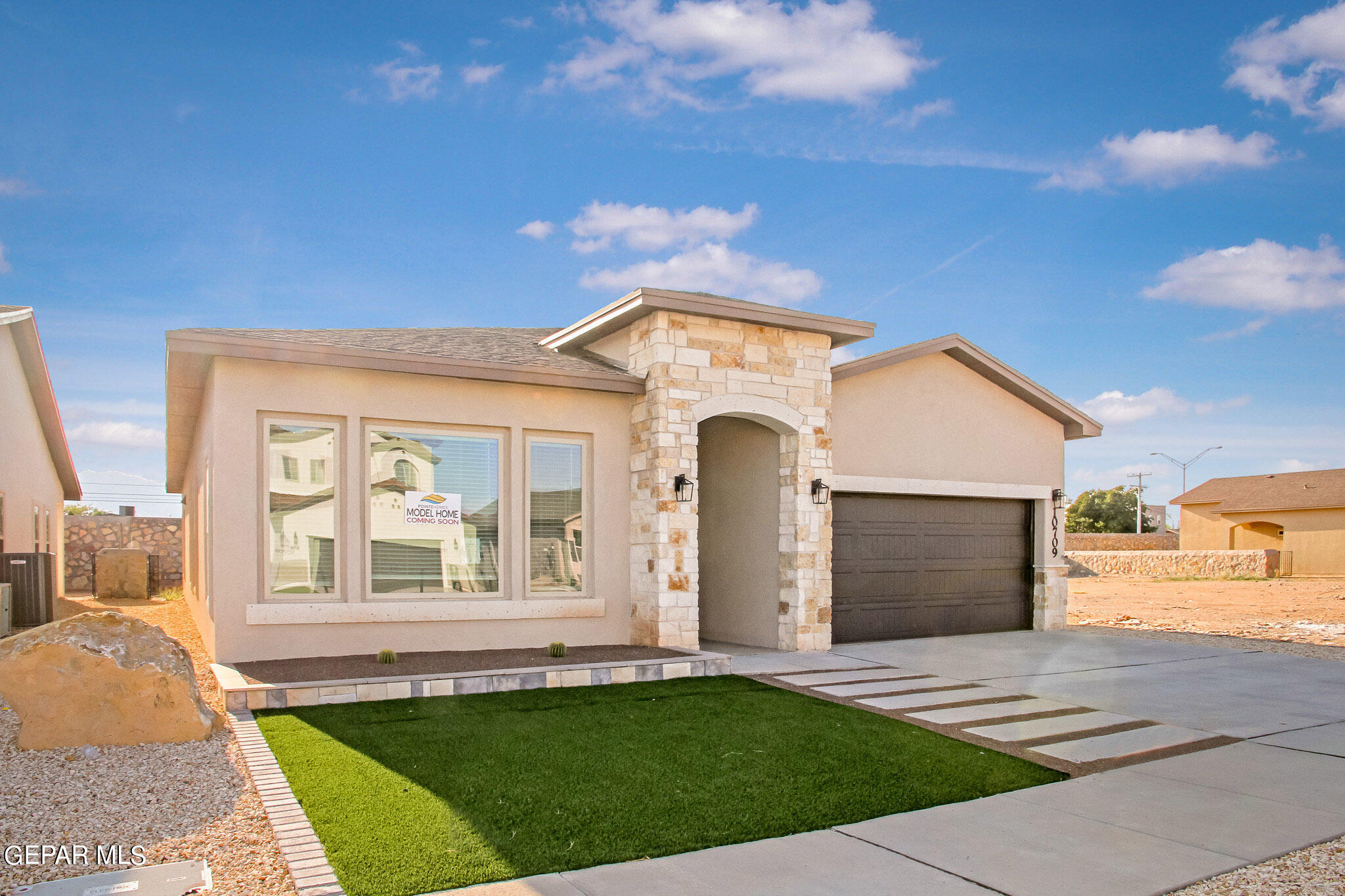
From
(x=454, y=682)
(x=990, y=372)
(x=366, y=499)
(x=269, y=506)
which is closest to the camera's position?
(x=454, y=682)

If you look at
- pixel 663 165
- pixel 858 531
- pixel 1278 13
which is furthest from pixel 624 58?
pixel 1278 13

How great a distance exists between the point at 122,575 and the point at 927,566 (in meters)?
17.2

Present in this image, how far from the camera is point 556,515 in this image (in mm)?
10352

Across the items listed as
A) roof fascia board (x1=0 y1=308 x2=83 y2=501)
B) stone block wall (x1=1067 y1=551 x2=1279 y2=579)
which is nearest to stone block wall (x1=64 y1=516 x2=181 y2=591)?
roof fascia board (x1=0 y1=308 x2=83 y2=501)

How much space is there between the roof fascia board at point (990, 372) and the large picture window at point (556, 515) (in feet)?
12.6

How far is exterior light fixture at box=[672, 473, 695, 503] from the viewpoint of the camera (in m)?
10.2

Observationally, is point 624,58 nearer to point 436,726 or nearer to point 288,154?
point 288,154

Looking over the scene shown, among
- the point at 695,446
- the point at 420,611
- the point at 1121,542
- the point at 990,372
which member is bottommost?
the point at 1121,542

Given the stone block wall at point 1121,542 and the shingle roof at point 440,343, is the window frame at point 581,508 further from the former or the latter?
the stone block wall at point 1121,542

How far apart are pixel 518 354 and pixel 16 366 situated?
1016 cm

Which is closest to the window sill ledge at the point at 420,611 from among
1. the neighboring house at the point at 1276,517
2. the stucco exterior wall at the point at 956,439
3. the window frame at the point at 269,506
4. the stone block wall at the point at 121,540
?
the window frame at the point at 269,506

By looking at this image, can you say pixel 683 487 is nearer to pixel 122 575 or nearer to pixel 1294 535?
pixel 122 575

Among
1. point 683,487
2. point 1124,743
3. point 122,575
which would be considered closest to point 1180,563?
point 683,487

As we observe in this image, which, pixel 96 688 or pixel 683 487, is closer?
pixel 96 688
